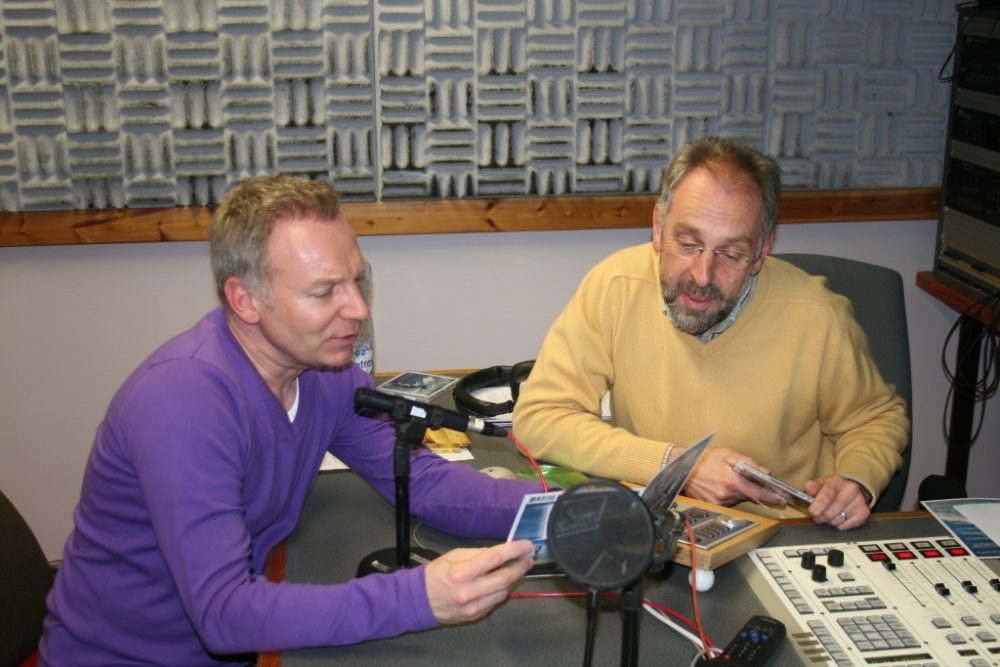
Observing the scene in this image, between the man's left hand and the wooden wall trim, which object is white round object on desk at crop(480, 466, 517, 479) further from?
the wooden wall trim

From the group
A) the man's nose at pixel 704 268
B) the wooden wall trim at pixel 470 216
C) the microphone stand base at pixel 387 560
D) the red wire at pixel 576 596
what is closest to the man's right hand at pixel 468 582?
the red wire at pixel 576 596

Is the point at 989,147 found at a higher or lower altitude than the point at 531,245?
higher

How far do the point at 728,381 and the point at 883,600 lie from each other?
28.1 inches

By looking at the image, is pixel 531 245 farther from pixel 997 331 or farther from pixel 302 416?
pixel 302 416

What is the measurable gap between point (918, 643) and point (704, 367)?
0.86 metres

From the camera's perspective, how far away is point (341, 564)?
1.86 m

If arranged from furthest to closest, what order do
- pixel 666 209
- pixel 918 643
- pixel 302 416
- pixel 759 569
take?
pixel 666 209
pixel 302 416
pixel 759 569
pixel 918 643

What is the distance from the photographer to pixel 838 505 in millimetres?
1983

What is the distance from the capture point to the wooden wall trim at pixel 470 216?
3.32 meters

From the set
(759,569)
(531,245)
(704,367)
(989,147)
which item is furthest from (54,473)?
(989,147)

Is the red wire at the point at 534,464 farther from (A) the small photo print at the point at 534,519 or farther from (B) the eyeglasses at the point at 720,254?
(B) the eyeglasses at the point at 720,254

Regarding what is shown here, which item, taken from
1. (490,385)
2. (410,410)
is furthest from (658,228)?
(410,410)

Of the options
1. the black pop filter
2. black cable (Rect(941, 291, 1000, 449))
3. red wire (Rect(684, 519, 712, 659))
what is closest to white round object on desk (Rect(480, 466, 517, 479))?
red wire (Rect(684, 519, 712, 659))

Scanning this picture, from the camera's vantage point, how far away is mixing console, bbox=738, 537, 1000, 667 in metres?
1.53
